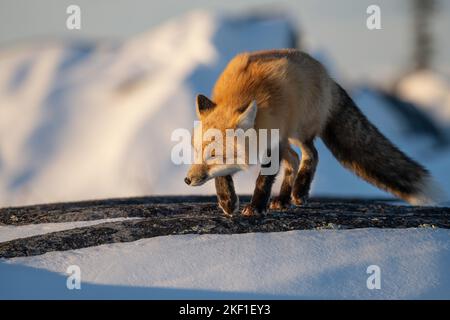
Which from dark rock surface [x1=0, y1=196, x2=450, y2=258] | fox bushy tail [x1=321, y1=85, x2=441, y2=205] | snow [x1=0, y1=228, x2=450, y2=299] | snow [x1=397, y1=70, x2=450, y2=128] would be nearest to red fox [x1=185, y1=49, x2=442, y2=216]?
fox bushy tail [x1=321, y1=85, x2=441, y2=205]

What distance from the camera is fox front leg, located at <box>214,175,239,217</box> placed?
8.74 m

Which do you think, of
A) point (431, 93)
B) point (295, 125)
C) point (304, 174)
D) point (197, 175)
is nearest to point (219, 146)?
point (197, 175)

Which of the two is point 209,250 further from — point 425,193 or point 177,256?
point 425,193

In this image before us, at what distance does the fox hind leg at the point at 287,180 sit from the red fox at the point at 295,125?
0.04 ft

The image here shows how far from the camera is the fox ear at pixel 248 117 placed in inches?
317

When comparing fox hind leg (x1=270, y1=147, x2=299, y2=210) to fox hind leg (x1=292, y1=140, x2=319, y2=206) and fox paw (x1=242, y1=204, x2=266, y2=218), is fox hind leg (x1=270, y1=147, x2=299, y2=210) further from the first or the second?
fox paw (x1=242, y1=204, x2=266, y2=218)

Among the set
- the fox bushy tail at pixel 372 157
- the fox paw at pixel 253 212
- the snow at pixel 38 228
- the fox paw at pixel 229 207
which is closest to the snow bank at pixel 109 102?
the fox bushy tail at pixel 372 157

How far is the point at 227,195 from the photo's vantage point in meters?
8.80

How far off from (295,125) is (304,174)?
926 millimetres

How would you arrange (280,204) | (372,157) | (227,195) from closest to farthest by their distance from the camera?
(227,195), (280,204), (372,157)

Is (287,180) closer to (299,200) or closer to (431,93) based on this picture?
(299,200)

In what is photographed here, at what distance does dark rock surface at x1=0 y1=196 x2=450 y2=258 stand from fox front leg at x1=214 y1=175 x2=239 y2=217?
144mm

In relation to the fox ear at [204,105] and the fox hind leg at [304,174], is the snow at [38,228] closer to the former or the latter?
the fox ear at [204,105]

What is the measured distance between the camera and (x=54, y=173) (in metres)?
34.0
